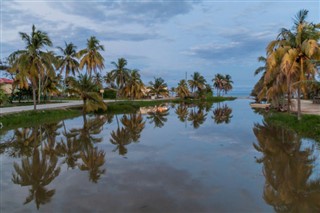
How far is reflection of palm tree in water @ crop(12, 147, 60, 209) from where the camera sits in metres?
7.18

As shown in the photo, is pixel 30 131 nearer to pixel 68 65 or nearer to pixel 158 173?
pixel 158 173

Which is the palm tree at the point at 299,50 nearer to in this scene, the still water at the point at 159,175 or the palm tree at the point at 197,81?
the still water at the point at 159,175

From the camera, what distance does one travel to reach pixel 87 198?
690 cm

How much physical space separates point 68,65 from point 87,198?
43.1 metres

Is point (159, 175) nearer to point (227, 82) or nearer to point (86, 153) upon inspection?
point (86, 153)

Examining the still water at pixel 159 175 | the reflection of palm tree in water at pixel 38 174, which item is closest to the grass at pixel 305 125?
the still water at pixel 159 175

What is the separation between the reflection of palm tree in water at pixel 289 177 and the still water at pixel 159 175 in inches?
0.7

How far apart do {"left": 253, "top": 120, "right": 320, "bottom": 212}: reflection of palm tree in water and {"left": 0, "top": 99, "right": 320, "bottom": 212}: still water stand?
0.06ft

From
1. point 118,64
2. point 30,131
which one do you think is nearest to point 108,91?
point 118,64

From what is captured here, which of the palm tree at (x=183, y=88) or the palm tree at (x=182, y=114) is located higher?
the palm tree at (x=183, y=88)

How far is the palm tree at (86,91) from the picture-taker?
32062mm

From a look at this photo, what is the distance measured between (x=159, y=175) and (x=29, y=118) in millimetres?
17006

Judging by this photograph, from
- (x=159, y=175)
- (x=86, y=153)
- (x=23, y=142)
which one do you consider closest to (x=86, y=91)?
(x=23, y=142)

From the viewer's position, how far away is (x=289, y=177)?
8.49 meters
